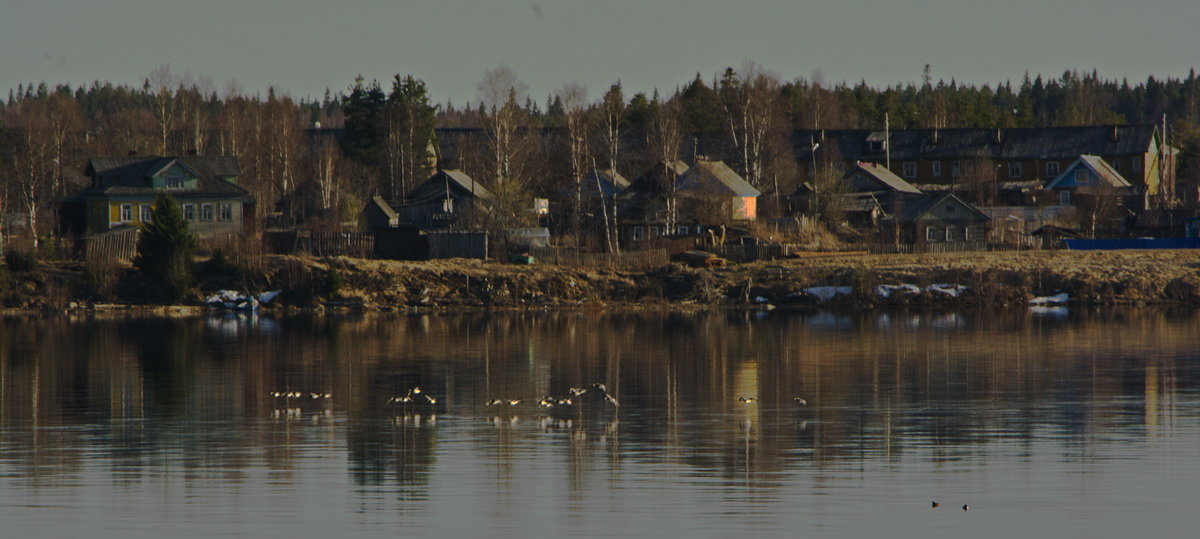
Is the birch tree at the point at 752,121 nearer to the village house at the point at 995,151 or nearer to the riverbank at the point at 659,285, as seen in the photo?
the village house at the point at 995,151

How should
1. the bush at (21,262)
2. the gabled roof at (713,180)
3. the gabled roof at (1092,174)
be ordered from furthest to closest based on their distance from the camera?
the gabled roof at (1092,174)
the gabled roof at (713,180)
the bush at (21,262)

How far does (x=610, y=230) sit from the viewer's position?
301 ft

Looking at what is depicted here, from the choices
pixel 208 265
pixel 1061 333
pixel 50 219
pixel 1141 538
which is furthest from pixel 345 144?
pixel 1141 538

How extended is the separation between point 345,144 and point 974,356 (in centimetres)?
8486

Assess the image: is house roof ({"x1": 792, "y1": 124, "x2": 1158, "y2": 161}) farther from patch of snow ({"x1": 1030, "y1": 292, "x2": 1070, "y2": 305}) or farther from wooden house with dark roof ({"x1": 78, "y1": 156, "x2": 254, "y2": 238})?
wooden house with dark roof ({"x1": 78, "y1": 156, "x2": 254, "y2": 238})

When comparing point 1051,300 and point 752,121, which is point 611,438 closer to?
point 1051,300

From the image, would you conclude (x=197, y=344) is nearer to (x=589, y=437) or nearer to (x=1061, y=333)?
(x=589, y=437)

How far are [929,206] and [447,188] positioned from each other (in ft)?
111

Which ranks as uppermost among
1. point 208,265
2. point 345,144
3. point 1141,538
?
point 345,144

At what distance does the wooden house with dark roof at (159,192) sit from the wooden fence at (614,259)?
23039mm

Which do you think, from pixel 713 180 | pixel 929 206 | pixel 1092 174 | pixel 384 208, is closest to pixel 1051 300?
pixel 929 206

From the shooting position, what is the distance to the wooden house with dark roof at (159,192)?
9062cm

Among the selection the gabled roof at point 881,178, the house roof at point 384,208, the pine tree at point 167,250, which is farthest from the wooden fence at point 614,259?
the gabled roof at point 881,178

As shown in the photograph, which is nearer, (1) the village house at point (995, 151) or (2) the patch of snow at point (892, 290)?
(2) the patch of snow at point (892, 290)
